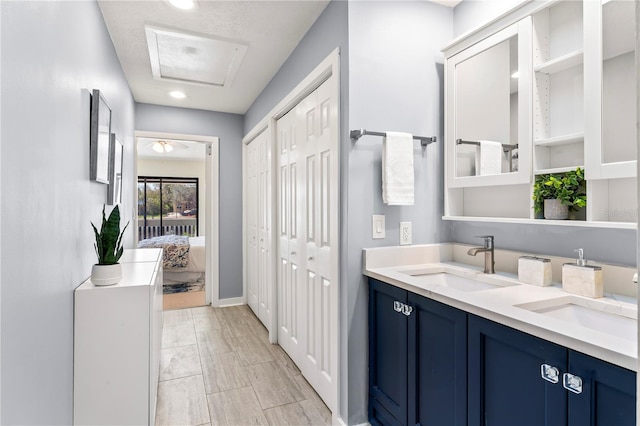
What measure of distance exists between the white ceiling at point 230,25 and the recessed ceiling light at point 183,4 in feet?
0.14

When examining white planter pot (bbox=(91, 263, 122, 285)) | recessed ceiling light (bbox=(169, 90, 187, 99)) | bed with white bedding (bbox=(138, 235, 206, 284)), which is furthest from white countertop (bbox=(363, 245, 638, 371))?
bed with white bedding (bbox=(138, 235, 206, 284))

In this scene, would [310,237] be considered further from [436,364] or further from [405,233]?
[436,364]

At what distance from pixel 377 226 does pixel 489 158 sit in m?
0.67

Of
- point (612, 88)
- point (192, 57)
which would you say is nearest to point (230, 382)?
point (192, 57)

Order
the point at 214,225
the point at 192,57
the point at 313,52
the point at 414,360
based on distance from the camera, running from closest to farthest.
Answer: the point at 414,360, the point at 313,52, the point at 192,57, the point at 214,225

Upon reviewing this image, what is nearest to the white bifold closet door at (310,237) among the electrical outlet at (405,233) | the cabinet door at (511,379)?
the electrical outlet at (405,233)

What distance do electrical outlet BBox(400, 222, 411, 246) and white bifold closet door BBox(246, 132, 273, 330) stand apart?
4.96ft

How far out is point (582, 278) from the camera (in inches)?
52.2

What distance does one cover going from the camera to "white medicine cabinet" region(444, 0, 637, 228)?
1.27 meters

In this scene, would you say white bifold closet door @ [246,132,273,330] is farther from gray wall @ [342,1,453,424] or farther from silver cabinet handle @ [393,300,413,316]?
silver cabinet handle @ [393,300,413,316]

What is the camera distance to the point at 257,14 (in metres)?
2.18

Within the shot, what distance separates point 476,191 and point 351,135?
32.1 inches

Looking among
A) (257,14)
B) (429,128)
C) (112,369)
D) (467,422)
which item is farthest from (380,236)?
(257,14)

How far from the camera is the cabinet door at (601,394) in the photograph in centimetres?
82
